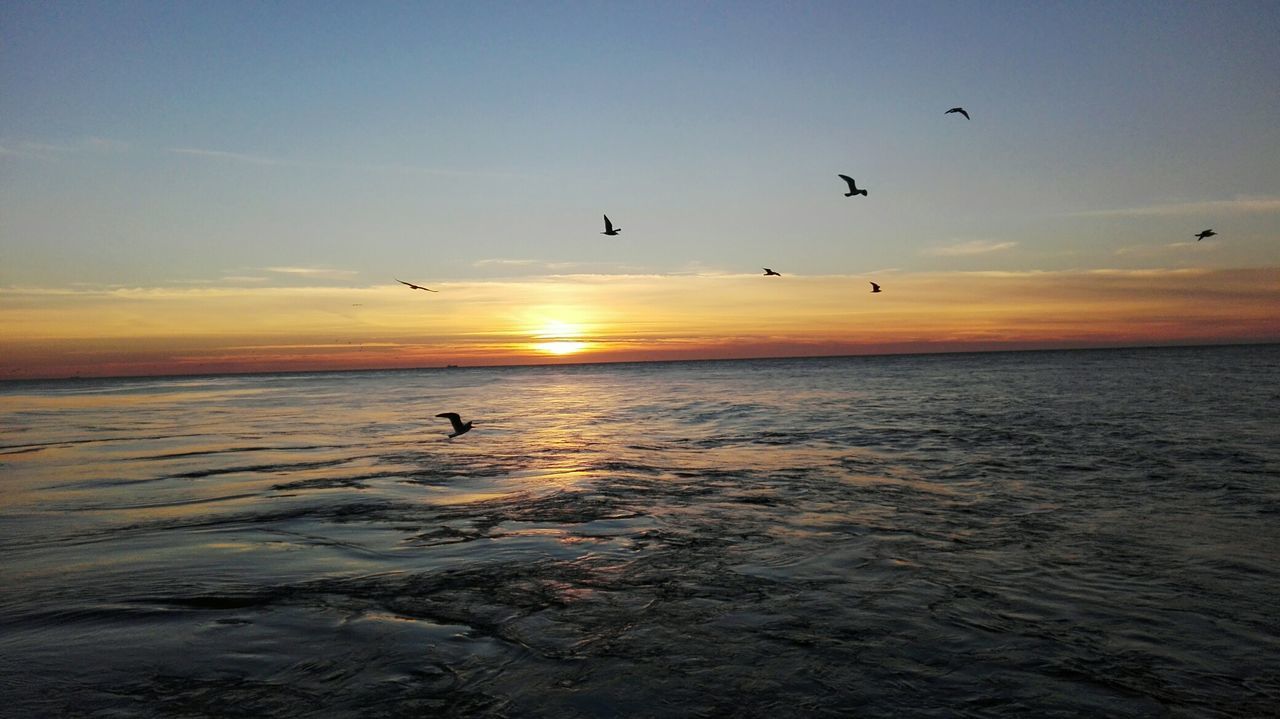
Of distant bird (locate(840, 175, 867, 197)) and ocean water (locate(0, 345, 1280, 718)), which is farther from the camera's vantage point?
distant bird (locate(840, 175, 867, 197))

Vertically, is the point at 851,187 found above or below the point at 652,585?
above

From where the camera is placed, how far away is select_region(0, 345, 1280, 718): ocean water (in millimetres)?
6480

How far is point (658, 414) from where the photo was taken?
3938 centimetres

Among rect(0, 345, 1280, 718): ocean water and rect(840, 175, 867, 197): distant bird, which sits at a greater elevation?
rect(840, 175, 867, 197): distant bird

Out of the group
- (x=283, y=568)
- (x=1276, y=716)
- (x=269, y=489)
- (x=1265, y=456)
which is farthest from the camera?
(x=1265, y=456)

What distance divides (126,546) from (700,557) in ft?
26.6

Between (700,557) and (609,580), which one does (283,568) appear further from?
(700,557)

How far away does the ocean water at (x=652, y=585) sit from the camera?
21.3 feet

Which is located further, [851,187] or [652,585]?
[851,187]

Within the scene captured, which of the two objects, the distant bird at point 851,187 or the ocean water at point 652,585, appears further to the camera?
the distant bird at point 851,187

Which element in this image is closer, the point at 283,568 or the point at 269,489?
the point at 283,568

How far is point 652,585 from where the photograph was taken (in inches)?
371

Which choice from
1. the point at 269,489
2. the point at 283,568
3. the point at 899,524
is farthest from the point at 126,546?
the point at 899,524

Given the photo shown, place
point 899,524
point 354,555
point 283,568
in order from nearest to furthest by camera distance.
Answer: point 283,568, point 354,555, point 899,524
